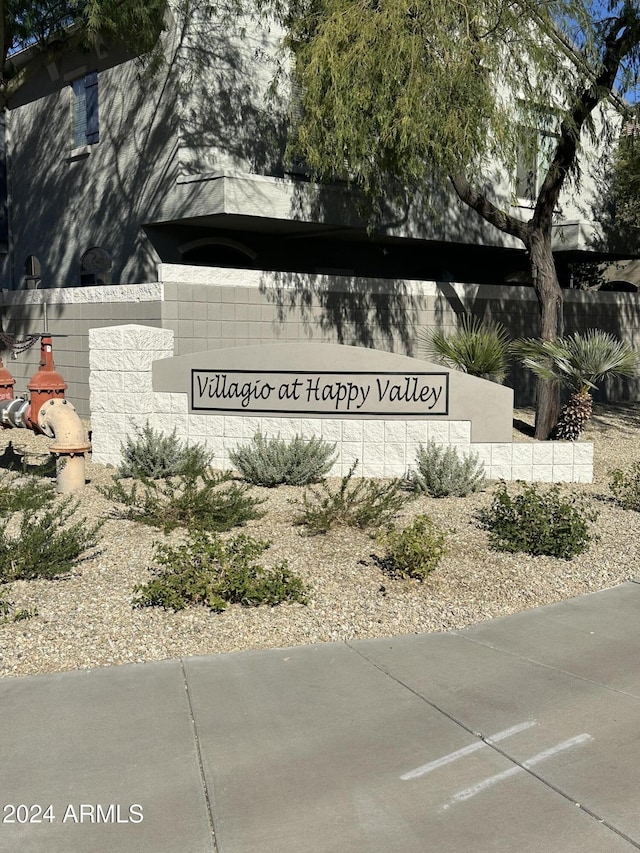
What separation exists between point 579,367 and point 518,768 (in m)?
9.15

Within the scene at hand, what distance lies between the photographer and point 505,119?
46.6 feet

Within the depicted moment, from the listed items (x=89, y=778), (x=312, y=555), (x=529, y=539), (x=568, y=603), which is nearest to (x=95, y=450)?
(x=312, y=555)

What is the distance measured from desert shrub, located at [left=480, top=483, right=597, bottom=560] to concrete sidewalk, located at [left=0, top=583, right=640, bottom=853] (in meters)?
1.99

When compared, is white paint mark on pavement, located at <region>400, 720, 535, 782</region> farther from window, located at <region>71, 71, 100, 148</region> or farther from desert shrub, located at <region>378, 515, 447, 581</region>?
window, located at <region>71, 71, 100, 148</region>

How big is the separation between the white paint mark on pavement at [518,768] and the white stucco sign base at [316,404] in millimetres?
6904

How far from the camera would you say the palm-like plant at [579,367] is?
12.8 m

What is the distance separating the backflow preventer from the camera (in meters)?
10.8

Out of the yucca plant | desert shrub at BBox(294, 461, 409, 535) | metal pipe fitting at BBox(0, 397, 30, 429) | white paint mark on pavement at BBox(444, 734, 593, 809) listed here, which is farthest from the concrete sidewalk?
the yucca plant

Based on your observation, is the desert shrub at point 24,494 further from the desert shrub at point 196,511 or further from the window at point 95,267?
the window at point 95,267

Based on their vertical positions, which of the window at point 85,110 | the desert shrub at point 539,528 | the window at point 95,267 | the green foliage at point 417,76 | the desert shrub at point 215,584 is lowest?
the desert shrub at point 215,584

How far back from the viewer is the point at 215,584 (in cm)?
695

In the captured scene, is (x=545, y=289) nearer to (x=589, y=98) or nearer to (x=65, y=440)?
(x=589, y=98)

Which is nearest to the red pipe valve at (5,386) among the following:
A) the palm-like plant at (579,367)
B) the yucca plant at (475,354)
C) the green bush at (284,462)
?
the green bush at (284,462)

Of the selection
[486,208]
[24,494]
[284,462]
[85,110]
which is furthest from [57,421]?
[85,110]
